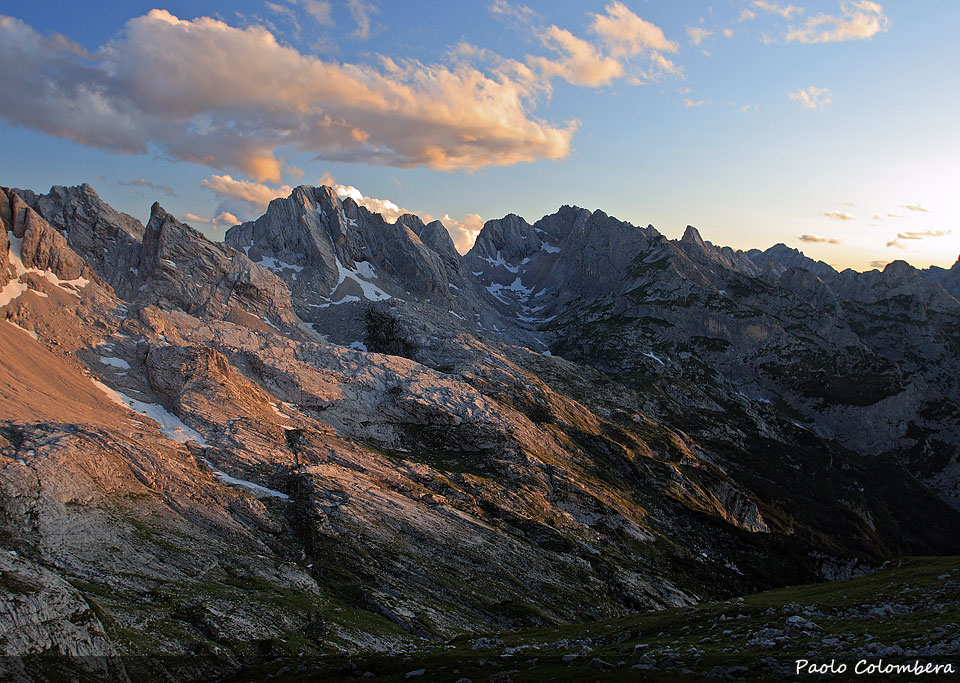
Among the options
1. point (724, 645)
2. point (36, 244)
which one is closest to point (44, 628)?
point (724, 645)

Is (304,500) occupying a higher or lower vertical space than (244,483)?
lower

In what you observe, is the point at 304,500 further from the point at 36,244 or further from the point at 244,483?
the point at 36,244

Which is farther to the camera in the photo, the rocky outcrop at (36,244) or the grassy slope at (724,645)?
the rocky outcrop at (36,244)

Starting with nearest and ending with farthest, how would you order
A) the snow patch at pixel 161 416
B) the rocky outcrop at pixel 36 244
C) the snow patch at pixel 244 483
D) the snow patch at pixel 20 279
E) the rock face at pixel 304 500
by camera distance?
the rock face at pixel 304 500, the snow patch at pixel 244 483, the snow patch at pixel 161 416, the snow patch at pixel 20 279, the rocky outcrop at pixel 36 244

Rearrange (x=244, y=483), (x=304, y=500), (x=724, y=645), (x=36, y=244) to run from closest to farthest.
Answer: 1. (x=724, y=645)
2. (x=304, y=500)
3. (x=244, y=483)
4. (x=36, y=244)

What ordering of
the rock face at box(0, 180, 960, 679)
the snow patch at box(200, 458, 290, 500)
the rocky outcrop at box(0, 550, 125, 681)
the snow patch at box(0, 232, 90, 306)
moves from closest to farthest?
1. the rocky outcrop at box(0, 550, 125, 681)
2. the rock face at box(0, 180, 960, 679)
3. the snow patch at box(200, 458, 290, 500)
4. the snow patch at box(0, 232, 90, 306)

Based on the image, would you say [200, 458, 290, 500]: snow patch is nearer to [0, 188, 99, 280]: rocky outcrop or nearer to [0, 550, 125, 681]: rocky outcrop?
[0, 550, 125, 681]: rocky outcrop

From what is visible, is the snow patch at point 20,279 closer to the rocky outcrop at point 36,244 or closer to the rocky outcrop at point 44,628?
the rocky outcrop at point 36,244

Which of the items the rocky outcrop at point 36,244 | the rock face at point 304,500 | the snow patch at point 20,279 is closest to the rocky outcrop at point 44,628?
the rock face at point 304,500

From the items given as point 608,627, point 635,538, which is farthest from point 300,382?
point 608,627

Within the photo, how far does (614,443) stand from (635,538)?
47.6m

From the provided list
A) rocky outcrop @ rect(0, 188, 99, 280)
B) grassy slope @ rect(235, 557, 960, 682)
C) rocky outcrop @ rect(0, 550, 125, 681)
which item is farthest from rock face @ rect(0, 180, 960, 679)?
grassy slope @ rect(235, 557, 960, 682)

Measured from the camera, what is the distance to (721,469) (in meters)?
198

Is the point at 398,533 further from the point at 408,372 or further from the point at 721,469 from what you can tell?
the point at 721,469
